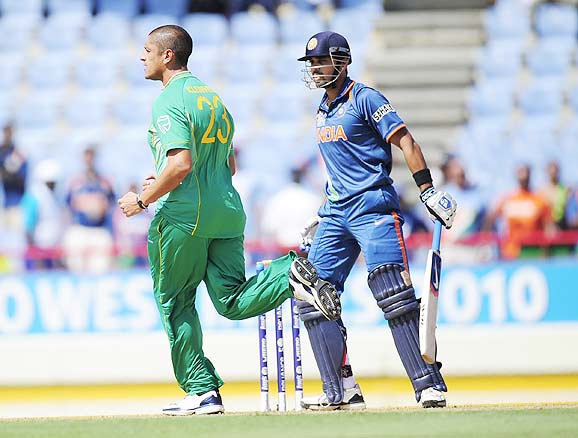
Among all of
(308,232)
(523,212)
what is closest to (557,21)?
(523,212)

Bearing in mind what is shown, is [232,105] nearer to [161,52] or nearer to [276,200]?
[276,200]

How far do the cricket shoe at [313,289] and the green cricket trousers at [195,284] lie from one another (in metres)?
0.12

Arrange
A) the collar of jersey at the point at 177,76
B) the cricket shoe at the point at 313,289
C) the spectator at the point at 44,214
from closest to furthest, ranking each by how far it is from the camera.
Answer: the cricket shoe at the point at 313,289, the collar of jersey at the point at 177,76, the spectator at the point at 44,214

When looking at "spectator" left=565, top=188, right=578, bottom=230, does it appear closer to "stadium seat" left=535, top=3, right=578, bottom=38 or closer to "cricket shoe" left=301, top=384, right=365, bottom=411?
"stadium seat" left=535, top=3, right=578, bottom=38

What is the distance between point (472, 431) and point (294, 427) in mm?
893

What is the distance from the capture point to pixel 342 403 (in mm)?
7652

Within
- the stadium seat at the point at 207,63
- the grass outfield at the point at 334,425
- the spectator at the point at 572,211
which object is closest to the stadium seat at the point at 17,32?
the stadium seat at the point at 207,63

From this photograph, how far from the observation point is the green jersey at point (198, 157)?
719cm

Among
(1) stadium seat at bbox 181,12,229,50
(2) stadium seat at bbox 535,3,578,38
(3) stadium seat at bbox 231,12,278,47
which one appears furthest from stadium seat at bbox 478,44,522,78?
(1) stadium seat at bbox 181,12,229,50

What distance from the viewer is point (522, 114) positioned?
16.9 metres

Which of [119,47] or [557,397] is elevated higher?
[119,47]

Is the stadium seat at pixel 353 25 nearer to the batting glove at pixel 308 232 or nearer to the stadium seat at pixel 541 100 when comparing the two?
the stadium seat at pixel 541 100

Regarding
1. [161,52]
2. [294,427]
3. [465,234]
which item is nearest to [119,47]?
[465,234]

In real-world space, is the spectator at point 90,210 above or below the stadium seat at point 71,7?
below
